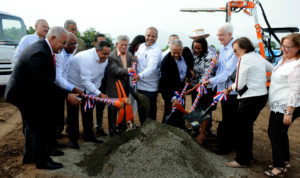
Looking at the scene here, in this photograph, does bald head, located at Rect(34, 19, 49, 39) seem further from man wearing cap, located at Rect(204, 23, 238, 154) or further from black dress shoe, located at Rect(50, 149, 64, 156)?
man wearing cap, located at Rect(204, 23, 238, 154)

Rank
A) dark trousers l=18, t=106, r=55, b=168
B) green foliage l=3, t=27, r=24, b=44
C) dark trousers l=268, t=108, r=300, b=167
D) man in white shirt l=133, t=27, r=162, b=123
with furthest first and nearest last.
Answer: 1. green foliage l=3, t=27, r=24, b=44
2. man in white shirt l=133, t=27, r=162, b=123
3. dark trousers l=268, t=108, r=300, b=167
4. dark trousers l=18, t=106, r=55, b=168

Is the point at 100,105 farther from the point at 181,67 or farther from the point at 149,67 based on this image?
the point at 181,67

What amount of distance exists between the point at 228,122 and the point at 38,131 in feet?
8.40

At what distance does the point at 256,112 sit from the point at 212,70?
1.00 m

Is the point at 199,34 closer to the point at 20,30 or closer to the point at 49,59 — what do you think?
the point at 49,59

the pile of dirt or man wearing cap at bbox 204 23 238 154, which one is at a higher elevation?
man wearing cap at bbox 204 23 238 154

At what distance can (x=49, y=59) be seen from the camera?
2.44m

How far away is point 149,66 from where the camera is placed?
3.57 metres

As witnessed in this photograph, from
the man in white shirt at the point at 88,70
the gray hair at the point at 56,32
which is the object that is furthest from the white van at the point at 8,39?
the gray hair at the point at 56,32

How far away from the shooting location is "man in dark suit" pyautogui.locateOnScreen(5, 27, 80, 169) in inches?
93.3

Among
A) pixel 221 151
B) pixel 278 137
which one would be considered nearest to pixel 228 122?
pixel 221 151

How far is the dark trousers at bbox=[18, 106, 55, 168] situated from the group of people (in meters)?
0.01

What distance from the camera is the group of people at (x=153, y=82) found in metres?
2.44

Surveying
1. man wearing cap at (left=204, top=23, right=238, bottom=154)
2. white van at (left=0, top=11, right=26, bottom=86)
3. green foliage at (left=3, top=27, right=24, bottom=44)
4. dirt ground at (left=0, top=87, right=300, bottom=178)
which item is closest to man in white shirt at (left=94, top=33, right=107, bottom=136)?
dirt ground at (left=0, top=87, right=300, bottom=178)
